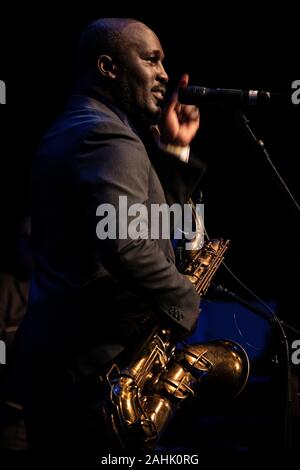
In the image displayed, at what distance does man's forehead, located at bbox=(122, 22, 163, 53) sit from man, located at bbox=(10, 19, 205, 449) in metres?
0.44

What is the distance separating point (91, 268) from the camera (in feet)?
6.79

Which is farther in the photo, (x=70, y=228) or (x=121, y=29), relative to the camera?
(x=121, y=29)

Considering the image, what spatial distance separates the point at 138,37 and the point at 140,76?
185 mm

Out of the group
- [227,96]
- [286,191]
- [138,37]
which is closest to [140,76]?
[138,37]

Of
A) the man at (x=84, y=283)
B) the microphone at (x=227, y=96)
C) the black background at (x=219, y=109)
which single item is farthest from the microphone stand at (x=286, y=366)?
the black background at (x=219, y=109)

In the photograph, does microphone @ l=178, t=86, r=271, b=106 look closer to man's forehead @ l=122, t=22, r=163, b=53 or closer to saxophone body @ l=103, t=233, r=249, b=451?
man's forehead @ l=122, t=22, r=163, b=53

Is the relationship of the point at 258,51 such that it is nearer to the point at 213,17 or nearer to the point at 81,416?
the point at 213,17

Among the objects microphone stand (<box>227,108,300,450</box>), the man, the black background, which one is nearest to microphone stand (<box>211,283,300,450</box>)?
microphone stand (<box>227,108,300,450</box>)

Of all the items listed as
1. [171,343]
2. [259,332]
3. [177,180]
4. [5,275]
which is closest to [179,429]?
[259,332]

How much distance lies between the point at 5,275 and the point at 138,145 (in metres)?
2.29

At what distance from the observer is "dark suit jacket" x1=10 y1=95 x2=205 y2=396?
1.97 meters

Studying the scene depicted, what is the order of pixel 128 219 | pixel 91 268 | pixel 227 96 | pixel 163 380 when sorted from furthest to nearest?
pixel 227 96
pixel 163 380
pixel 91 268
pixel 128 219

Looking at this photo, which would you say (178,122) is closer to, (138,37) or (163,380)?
(138,37)

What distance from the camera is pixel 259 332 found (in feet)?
14.0
